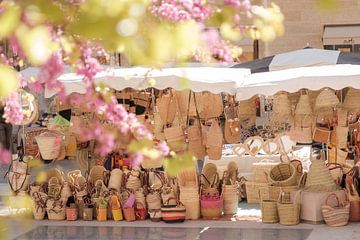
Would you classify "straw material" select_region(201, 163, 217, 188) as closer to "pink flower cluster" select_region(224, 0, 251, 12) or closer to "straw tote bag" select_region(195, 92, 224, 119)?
"straw tote bag" select_region(195, 92, 224, 119)

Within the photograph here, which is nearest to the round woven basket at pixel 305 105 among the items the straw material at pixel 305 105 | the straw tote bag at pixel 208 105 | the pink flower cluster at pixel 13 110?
the straw material at pixel 305 105

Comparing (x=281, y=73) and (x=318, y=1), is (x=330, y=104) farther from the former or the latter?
(x=318, y=1)

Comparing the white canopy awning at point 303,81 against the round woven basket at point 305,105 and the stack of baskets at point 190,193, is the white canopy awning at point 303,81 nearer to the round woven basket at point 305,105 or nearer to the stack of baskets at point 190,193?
the round woven basket at point 305,105

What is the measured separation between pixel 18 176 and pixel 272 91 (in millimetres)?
3712

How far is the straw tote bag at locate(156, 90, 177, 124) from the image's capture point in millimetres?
8523

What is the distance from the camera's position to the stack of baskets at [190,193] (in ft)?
26.9

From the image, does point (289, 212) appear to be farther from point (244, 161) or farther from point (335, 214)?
point (244, 161)

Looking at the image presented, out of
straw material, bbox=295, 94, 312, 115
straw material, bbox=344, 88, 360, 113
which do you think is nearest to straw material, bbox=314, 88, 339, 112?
straw material, bbox=295, 94, 312, 115

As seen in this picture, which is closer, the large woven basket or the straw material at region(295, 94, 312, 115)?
the straw material at region(295, 94, 312, 115)

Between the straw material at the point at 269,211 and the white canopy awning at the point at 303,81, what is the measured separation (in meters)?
1.23

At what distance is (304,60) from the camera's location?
10000mm

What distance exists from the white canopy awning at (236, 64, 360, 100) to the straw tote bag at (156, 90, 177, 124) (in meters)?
1.02

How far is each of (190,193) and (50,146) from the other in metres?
2.74

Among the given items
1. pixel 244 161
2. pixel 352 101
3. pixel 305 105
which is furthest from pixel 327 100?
pixel 244 161
